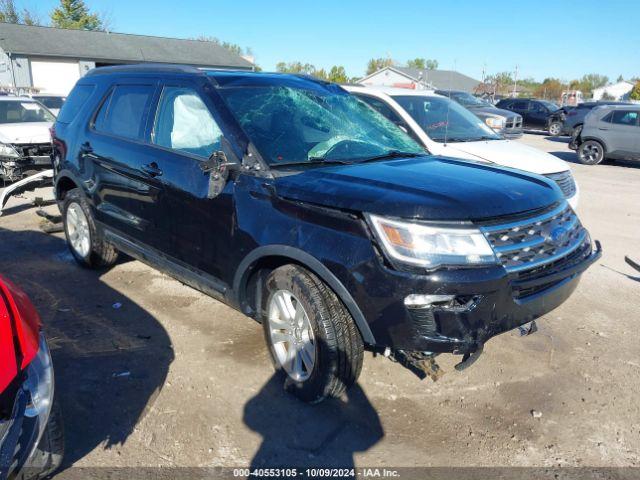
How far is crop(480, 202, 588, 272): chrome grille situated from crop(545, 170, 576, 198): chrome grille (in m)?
3.43

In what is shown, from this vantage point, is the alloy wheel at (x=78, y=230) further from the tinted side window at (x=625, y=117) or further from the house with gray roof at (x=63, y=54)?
the house with gray roof at (x=63, y=54)

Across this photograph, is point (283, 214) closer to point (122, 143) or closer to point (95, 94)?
point (122, 143)

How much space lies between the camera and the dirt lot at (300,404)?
2826mm

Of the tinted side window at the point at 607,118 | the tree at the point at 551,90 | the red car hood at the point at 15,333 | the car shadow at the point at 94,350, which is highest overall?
the tree at the point at 551,90

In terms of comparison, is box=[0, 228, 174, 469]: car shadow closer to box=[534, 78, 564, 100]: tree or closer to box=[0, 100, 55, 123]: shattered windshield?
box=[0, 100, 55, 123]: shattered windshield

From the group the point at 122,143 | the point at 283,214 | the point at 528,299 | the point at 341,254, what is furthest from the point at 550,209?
the point at 122,143

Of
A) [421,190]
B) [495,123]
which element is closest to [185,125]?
[421,190]

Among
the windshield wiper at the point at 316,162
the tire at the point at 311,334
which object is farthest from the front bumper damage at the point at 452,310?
the windshield wiper at the point at 316,162

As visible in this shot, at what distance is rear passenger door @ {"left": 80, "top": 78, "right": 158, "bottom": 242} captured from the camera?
405 cm

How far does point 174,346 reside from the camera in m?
3.88

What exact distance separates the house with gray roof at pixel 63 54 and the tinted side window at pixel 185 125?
31.2 metres

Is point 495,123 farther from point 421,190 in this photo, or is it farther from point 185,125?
point 421,190

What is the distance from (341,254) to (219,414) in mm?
1254

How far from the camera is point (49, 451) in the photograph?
2.41 m
